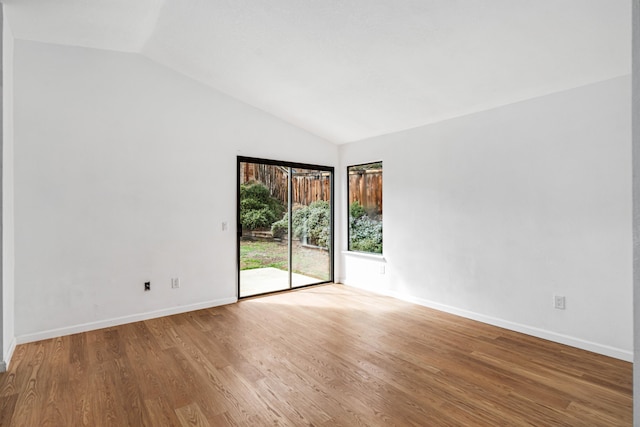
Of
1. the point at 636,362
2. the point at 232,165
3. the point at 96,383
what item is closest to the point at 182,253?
the point at 232,165

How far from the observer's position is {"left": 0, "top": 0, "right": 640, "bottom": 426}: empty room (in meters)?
2.24

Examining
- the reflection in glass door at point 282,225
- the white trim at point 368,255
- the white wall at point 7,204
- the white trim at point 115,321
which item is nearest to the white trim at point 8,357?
the white wall at point 7,204

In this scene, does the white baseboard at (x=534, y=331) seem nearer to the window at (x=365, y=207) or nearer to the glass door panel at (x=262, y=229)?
the window at (x=365, y=207)

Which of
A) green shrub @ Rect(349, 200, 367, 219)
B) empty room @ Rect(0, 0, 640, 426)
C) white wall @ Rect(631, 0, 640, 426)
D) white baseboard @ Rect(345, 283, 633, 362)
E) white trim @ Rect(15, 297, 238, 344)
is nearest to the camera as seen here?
white wall @ Rect(631, 0, 640, 426)

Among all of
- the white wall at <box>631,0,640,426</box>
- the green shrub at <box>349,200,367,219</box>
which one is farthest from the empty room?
the white wall at <box>631,0,640,426</box>

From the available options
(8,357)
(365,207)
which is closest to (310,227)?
(365,207)

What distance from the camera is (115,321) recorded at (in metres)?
3.49

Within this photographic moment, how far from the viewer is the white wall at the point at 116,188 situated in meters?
3.11

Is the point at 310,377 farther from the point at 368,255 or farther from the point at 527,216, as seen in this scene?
the point at 368,255

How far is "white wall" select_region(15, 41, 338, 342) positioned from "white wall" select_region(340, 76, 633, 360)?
245 cm

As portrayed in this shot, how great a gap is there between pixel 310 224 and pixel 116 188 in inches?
105

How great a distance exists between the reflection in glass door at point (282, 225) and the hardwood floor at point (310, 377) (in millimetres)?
1154

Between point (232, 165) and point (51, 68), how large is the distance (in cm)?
201

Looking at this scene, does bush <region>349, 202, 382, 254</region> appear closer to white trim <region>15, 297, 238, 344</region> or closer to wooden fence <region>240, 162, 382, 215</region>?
wooden fence <region>240, 162, 382, 215</region>
